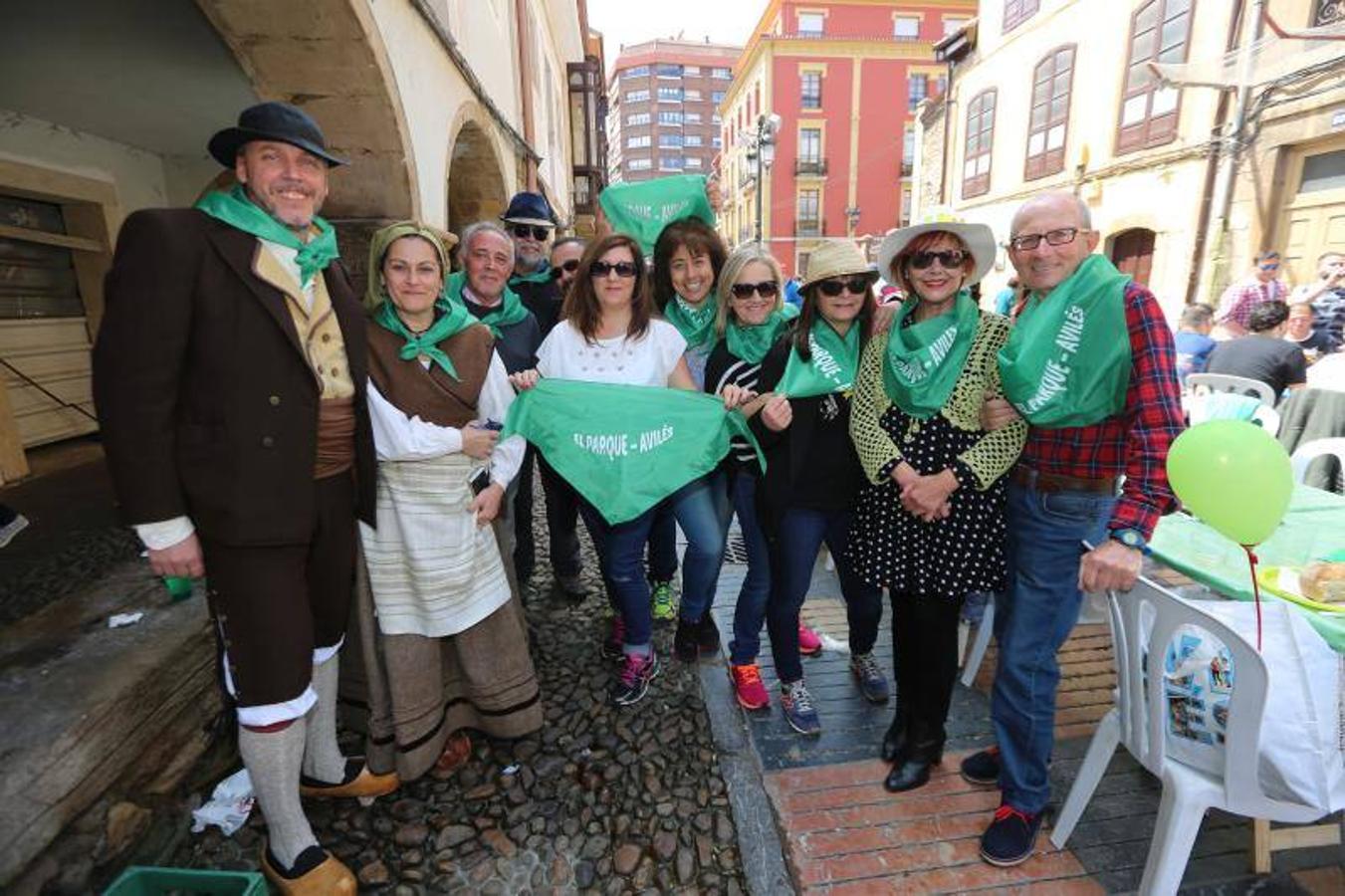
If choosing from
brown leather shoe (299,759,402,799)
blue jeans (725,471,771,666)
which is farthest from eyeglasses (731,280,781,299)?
brown leather shoe (299,759,402,799)

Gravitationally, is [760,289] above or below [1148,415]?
above

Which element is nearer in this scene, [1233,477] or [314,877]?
[1233,477]

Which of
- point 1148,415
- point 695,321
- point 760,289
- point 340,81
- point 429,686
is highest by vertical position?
point 340,81

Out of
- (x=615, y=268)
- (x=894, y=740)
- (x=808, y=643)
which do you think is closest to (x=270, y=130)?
(x=615, y=268)

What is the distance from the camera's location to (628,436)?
2672 mm

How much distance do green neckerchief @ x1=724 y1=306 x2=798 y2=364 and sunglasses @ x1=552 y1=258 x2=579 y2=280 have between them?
1.47 m

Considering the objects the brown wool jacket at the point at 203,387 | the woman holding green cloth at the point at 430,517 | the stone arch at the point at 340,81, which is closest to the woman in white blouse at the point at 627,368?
the woman holding green cloth at the point at 430,517

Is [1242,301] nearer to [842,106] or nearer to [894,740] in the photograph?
[894,740]

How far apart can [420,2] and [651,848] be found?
5.64 meters

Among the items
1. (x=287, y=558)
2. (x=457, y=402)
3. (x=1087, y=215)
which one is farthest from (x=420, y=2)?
(x=1087, y=215)

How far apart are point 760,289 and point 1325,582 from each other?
2105 millimetres

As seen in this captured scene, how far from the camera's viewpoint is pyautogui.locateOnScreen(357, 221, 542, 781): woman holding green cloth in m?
2.21

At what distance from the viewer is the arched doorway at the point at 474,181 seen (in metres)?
7.41

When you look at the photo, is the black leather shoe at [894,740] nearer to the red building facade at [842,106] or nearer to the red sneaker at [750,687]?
the red sneaker at [750,687]
